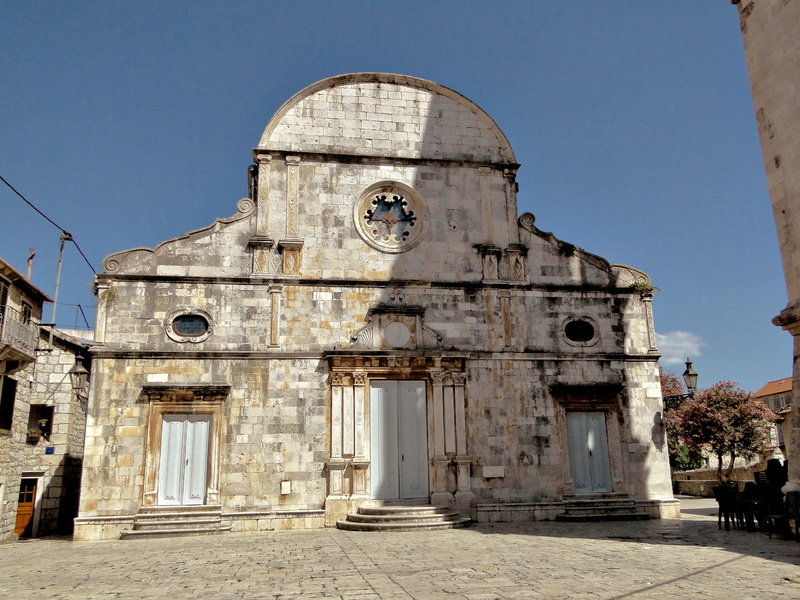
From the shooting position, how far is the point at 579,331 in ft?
59.0

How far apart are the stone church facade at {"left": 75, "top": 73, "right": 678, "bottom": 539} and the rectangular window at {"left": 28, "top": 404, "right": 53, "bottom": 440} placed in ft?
19.9

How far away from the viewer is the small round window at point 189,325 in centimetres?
1623

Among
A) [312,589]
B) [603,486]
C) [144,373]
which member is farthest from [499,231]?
[312,589]

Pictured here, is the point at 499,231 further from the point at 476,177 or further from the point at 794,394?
the point at 794,394

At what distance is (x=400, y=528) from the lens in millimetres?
14719

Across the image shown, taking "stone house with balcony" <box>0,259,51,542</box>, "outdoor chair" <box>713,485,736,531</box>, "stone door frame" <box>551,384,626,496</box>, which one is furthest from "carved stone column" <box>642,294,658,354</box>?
"stone house with balcony" <box>0,259,51,542</box>

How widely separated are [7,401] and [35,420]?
11.7 feet

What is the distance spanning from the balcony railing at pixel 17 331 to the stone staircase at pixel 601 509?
566 inches

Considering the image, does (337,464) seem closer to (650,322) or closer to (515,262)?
(515,262)

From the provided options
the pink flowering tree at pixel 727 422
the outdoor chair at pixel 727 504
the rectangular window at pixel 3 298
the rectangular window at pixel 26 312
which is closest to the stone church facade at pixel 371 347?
the rectangular window at pixel 3 298

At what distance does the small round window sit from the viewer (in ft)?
53.3

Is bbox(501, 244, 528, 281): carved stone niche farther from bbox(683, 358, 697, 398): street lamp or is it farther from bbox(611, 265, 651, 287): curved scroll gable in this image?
bbox(683, 358, 697, 398): street lamp

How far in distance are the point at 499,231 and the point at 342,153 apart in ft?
16.0

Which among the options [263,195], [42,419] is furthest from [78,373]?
[263,195]
